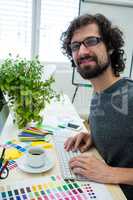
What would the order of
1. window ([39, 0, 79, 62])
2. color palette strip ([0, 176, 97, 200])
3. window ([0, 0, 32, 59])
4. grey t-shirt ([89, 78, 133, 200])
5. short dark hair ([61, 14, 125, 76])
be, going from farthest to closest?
1. window ([39, 0, 79, 62])
2. window ([0, 0, 32, 59])
3. short dark hair ([61, 14, 125, 76])
4. grey t-shirt ([89, 78, 133, 200])
5. color palette strip ([0, 176, 97, 200])

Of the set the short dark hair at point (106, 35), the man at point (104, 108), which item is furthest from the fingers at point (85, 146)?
the short dark hair at point (106, 35)

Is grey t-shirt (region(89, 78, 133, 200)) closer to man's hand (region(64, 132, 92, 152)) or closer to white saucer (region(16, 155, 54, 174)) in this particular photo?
man's hand (region(64, 132, 92, 152))

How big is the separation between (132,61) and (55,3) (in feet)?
4.14

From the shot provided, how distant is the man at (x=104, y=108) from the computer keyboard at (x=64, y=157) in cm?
2

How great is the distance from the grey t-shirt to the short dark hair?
224 mm

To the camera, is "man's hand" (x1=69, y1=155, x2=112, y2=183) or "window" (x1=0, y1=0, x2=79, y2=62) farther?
Result: "window" (x1=0, y1=0, x2=79, y2=62)

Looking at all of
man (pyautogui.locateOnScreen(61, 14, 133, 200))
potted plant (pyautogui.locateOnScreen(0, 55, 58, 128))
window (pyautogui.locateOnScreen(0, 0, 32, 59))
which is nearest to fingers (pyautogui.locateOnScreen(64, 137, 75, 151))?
man (pyautogui.locateOnScreen(61, 14, 133, 200))

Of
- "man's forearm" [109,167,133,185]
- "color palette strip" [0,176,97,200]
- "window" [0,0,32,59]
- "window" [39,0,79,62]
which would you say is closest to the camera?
"color palette strip" [0,176,97,200]

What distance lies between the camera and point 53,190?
882 millimetres

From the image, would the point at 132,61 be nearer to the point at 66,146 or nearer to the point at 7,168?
the point at 66,146

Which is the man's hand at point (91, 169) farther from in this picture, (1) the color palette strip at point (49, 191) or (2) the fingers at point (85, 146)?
(2) the fingers at point (85, 146)

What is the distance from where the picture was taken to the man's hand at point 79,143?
1245 mm

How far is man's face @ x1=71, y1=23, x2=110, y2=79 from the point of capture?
1362 mm

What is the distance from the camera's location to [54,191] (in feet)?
2.87
